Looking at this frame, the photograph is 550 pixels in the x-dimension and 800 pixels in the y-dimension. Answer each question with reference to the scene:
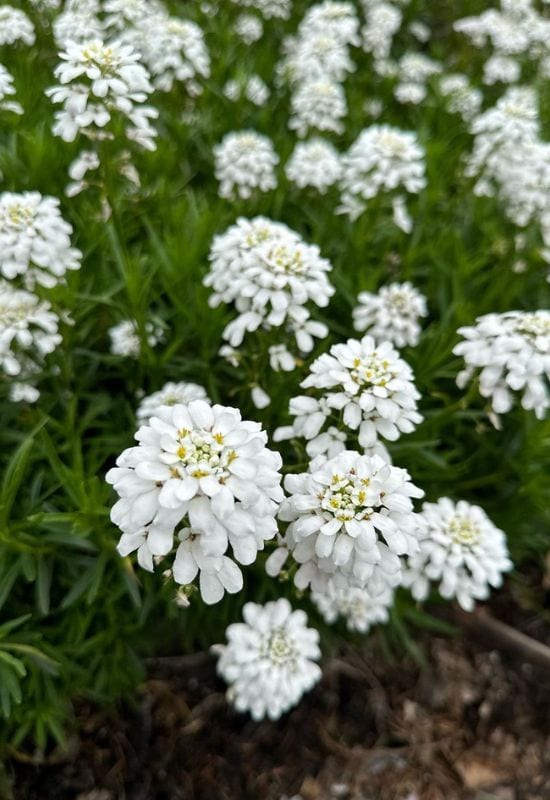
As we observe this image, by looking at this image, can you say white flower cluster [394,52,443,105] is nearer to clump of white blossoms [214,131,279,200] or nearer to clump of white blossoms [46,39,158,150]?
clump of white blossoms [214,131,279,200]

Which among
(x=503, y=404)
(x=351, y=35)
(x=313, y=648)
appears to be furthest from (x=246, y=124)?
(x=313, y=648)

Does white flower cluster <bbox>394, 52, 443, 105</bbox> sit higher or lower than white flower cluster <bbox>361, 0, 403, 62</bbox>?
lower

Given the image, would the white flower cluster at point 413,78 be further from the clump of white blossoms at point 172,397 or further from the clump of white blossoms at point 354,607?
the clump of white blossoms at point 354,607

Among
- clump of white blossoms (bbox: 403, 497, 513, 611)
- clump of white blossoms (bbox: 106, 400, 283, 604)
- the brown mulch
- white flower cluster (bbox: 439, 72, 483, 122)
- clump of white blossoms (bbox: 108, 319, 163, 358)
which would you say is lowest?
the brown mulch

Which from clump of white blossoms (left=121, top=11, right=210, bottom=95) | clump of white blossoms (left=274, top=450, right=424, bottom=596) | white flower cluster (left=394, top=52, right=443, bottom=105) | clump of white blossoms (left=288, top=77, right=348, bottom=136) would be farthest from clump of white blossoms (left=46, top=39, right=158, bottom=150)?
white flower cluster (left=394, top=52, right=443, bottom=105)

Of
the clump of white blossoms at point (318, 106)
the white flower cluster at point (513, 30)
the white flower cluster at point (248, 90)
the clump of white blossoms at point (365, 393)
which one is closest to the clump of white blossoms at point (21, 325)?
the clump of white blossoms at point (365, 393)

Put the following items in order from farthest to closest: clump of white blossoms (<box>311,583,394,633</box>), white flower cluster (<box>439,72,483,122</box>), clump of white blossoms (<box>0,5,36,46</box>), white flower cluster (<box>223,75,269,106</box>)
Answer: white flower cluster (<box>439,72,483,122</box>) < white flower cluster (<box>223,75,269,106</box>) < clump of white blossoms (<box>0,5,36,46</box>) < clump of white blossoms (<box>311,583,394,633</box>)
